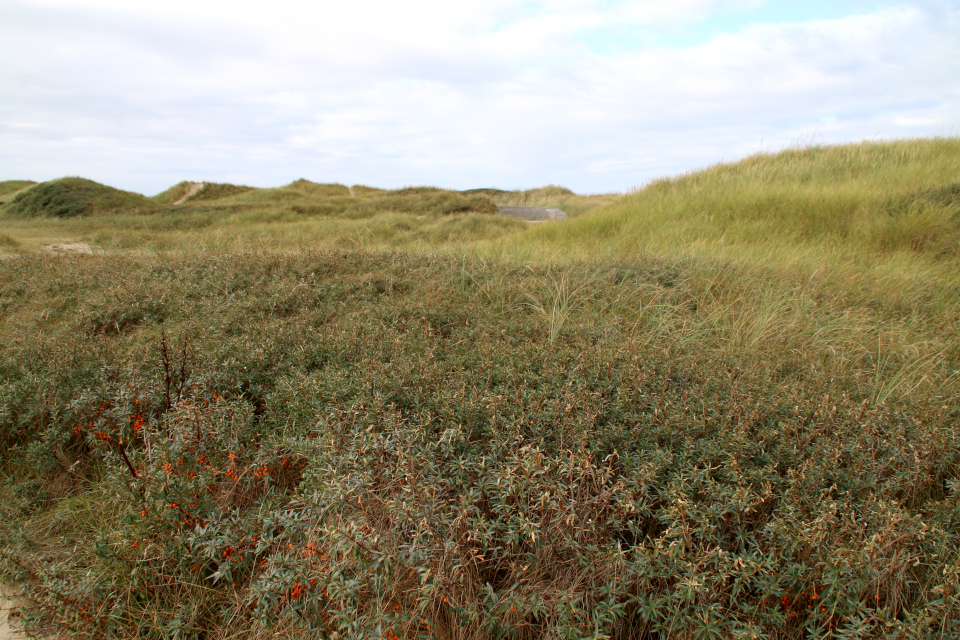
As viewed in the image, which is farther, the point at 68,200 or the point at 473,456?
the point at 68,200

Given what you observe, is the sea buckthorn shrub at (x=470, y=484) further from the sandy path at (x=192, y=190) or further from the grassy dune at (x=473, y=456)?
the sandy path at (x=192, y=190)

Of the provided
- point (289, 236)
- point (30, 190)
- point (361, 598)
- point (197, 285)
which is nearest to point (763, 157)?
point (289, 236)

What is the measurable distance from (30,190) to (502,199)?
1822cm

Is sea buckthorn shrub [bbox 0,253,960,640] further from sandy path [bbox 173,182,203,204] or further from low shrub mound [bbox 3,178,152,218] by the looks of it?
sandy path [bbox 173,182,203,204]

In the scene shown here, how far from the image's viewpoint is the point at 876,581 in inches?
66.9

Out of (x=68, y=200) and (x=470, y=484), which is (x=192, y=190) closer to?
(x=68, y=200)

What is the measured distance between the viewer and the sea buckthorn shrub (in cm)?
168

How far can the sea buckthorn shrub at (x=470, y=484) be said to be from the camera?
1682mm

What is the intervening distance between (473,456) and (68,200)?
57.5 ft

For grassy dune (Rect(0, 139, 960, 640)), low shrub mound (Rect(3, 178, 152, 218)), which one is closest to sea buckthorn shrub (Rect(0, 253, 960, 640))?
grassy dune (Rect(0, 139, 960, 640))

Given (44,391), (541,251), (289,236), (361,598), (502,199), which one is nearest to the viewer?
(361,598)

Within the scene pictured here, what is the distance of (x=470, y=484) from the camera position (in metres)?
2.14

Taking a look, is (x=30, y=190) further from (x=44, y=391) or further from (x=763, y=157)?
(x=763, y=157)

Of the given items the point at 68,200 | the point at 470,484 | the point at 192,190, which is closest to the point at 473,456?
the point at 470,484
